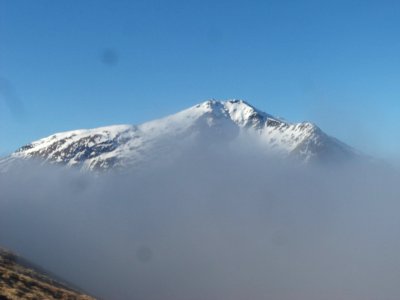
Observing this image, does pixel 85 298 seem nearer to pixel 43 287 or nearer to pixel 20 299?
pixel 43 287

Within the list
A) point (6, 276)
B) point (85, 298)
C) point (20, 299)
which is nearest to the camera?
point (20, 299)

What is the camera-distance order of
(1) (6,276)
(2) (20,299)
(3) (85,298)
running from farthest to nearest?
1. (3) (85,298)
2. (1) (6,276)
3. (2) (20,299)

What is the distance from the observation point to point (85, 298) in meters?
56.0

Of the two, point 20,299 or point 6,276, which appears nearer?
point 20,299

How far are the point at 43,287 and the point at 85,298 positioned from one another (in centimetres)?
558

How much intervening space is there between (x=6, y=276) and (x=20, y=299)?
794 cm

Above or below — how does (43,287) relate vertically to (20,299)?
above

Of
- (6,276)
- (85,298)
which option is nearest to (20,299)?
(6,276)

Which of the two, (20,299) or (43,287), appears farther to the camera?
(43,287)

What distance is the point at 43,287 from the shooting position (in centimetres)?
5269

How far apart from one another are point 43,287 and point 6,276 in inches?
180

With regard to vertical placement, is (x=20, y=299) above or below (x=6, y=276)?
below

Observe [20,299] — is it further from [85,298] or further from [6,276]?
[85,298]

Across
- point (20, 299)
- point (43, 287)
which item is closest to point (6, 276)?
point (43, 287)
